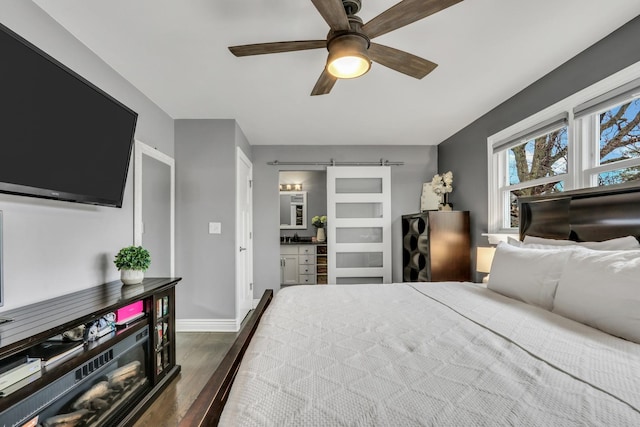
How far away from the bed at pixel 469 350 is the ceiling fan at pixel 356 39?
1340mm

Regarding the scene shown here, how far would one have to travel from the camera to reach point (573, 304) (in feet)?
4.81

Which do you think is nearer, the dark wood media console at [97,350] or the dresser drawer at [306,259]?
the dark wood media console at [97,350]

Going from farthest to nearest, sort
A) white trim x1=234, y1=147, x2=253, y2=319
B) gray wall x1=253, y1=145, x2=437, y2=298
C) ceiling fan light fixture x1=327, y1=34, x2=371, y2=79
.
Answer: gray wall x1=253, y1=145, x2=437, y2=298
white trim x1=234, y1=147, x2=253, y2=319
ceiling fan light fixture x1=327, y1=34, x2=371, y2=79

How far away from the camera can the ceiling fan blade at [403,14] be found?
4.42 ft

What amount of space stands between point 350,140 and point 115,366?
3.76 m

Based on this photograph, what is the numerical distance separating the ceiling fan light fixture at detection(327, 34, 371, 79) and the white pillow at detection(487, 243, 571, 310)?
149cm

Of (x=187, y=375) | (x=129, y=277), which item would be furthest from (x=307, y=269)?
(x=129, y=277)

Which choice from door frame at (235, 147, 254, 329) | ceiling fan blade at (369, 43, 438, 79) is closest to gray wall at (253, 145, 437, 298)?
door frame at (235, 147, 254, 329)

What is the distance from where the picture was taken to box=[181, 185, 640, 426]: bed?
774mm

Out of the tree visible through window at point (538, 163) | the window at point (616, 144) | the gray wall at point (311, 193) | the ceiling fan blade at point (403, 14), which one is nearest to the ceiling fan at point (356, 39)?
the ceiling fan blade at point (403, 14)

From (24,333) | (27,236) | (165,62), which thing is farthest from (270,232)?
(24,333)

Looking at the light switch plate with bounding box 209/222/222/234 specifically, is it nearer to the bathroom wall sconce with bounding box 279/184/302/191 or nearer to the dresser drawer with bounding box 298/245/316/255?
the dresser drawer with bounding box 298/245/316/255

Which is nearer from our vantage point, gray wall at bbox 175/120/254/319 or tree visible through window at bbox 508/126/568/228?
tree visible through window at bbox 508/126/568/228

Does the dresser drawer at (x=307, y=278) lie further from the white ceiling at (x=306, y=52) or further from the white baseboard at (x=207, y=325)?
the white ceiling at (x=306, y=52)
